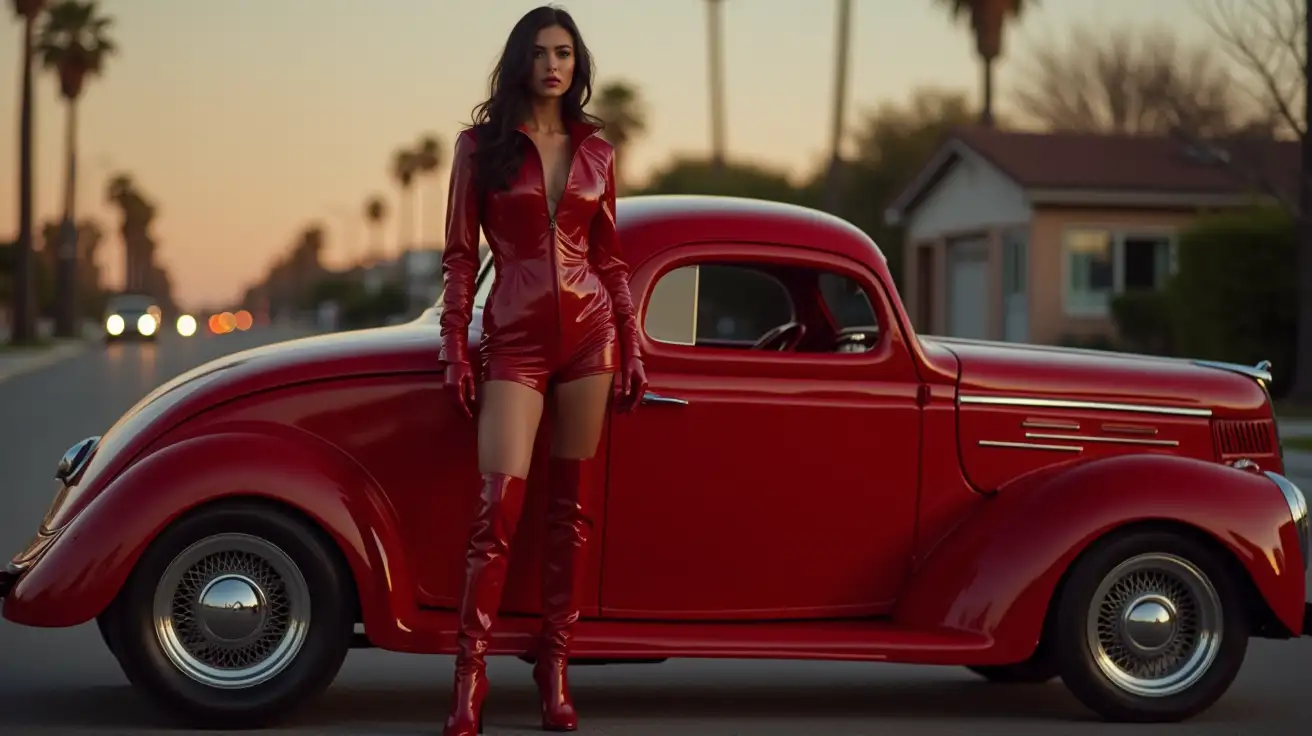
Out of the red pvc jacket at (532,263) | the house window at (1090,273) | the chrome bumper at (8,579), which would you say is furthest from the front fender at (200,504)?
the house window at (1090,273)

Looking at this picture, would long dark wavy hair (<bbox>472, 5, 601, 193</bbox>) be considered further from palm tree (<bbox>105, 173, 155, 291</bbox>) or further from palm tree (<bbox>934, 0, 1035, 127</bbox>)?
palm tree (<bbox>105, 173, 155, 291</bbox>)

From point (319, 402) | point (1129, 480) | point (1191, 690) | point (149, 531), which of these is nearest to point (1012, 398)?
point (1129, 480)

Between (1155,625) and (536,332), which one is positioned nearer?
(536,332)

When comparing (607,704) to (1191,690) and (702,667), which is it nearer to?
(702,667)

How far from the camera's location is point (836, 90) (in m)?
45.1

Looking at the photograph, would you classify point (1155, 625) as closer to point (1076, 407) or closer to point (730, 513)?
point (1076, 407)

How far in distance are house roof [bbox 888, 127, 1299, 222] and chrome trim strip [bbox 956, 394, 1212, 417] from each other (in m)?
31.2

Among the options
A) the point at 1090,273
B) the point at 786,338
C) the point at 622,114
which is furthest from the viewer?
the point at 622,114

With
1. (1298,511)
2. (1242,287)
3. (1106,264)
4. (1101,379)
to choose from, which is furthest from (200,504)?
(1106,264)

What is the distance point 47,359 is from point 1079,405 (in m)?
45.3

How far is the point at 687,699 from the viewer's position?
7488 millimetres

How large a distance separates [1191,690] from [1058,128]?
6619cm

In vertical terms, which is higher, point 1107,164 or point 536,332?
point 1107,164

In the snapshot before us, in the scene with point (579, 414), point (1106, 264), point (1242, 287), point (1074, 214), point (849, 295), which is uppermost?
point (1074, 214)
